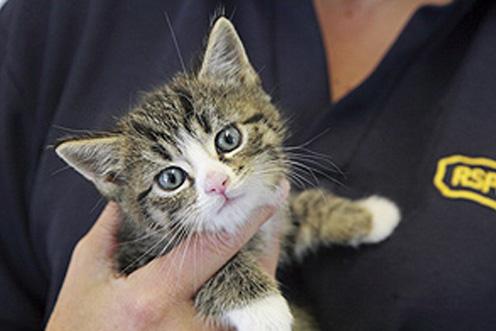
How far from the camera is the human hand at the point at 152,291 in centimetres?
99

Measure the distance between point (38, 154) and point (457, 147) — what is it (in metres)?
0.94

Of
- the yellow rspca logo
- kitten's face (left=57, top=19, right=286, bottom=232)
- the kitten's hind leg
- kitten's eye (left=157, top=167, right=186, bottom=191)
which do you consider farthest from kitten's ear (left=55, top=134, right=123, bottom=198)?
the yellow rspca logo

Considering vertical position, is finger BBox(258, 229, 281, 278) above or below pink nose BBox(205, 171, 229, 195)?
below

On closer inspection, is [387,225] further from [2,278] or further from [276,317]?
[2,278]

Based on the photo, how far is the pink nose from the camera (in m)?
0.97

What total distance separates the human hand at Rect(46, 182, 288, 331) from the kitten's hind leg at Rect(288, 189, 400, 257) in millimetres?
208

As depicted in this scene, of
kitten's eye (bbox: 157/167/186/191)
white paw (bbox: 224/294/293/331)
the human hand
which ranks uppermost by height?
kitten's eye (bbox: 157/167/186/191)

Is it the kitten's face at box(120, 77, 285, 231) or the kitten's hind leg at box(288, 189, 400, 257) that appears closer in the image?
the kitten's face at box(120, 77, 285, 231)

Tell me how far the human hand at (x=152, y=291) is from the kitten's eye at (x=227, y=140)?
137mm

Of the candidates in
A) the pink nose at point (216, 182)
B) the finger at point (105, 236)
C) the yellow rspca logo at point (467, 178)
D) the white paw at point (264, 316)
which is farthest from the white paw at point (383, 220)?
the finger at point (105, 236)

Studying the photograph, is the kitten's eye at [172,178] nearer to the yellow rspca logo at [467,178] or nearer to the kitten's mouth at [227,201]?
the kitten's mouth at [227,201]

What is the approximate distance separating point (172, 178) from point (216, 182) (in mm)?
111

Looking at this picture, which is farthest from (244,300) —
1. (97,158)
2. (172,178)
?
(97,158)

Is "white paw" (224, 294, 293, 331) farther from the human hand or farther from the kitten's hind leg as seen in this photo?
the kitten's hind leg
